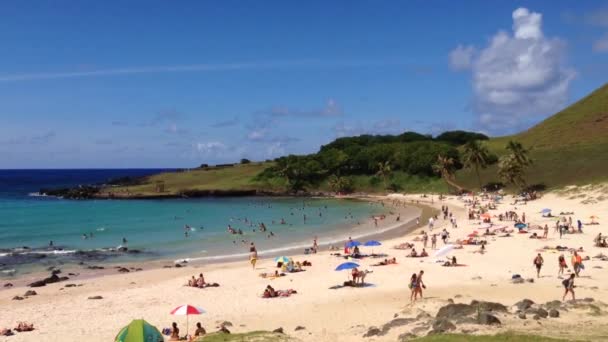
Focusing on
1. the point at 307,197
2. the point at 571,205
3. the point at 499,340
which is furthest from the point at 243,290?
the point at 307,197

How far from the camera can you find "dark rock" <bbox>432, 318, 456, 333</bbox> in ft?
52.0

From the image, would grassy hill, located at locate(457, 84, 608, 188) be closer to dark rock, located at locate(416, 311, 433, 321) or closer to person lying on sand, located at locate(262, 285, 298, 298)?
person lying on sand, located at locate(262, 285, 298, 298)

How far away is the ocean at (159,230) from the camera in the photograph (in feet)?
149

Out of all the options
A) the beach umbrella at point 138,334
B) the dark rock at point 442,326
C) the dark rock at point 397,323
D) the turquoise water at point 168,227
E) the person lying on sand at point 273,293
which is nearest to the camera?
the beach umbrella at point 138,334

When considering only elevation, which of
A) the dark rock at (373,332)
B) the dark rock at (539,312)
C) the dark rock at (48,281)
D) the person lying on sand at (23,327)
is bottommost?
the dark rock at (48,281)

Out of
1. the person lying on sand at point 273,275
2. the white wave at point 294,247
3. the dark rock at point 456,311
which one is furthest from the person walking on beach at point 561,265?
the white wave at point 294,247

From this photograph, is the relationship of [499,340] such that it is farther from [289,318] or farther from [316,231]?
[316,231]

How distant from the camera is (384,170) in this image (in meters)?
119

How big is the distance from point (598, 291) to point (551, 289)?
1923 millimetres

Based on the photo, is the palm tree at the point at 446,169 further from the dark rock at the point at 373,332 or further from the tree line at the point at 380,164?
the dark rock at the point at 373,332

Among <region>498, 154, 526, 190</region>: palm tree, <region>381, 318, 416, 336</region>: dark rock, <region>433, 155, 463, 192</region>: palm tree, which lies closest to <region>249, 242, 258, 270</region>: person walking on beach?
<region>381, 318, 416, 336</region>: dark rock

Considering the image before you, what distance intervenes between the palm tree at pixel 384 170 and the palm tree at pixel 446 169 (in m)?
11.9

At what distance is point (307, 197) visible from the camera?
119250 mm

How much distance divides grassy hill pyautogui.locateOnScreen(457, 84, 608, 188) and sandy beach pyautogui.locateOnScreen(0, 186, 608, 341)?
4631cm
